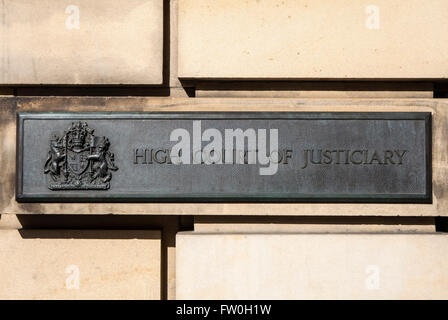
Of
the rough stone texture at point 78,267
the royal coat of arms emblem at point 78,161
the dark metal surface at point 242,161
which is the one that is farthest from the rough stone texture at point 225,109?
the rough stone texture at point 78,267

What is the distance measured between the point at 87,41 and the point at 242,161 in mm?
2277

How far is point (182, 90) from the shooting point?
16.0 ft

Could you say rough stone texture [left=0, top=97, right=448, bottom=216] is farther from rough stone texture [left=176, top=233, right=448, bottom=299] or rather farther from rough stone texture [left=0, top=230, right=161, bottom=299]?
rough stone texture [left=0, top=230, right=161, bottom=299]

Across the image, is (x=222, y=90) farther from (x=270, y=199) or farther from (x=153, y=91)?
(x=270, y=199)

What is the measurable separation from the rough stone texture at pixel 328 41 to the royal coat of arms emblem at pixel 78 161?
4.27 feet

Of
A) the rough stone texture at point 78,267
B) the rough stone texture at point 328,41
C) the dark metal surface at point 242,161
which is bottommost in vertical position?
the rough stone texture at point 78,267

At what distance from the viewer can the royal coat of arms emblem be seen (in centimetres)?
466

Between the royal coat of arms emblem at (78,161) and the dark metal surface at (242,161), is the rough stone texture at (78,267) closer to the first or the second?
the dark metal surface at (242,161)

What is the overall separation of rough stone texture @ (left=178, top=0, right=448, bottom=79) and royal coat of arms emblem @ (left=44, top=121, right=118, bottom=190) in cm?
130

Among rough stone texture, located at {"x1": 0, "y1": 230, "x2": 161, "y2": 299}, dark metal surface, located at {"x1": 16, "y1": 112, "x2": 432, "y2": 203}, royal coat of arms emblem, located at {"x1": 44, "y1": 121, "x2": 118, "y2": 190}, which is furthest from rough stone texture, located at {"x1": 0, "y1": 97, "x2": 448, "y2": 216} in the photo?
rough stone texture, located at {"x1": 0, "y1": 230, "x2": 161, "y2": 299}

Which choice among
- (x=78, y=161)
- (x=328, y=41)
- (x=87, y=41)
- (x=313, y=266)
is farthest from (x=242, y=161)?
(x=87, y=41)

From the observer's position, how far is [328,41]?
4.69 m

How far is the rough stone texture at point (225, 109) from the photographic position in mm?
4633
